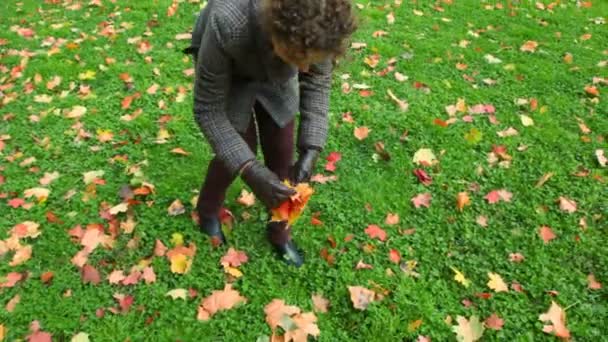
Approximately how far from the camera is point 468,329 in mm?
2332

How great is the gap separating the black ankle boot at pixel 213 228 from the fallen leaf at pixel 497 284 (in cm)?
134

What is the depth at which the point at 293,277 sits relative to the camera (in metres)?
2.56

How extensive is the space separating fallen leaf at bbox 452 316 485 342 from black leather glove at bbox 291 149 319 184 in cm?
96

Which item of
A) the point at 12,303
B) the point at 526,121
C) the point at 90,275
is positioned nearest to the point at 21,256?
the point at 12,303

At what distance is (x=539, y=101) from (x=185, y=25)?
10.1ft

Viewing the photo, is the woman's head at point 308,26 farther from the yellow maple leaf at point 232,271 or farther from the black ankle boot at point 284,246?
the yellow maple leaf at point 232,271

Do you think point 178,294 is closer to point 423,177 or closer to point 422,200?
point 422,200

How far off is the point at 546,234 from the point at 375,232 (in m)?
0.92

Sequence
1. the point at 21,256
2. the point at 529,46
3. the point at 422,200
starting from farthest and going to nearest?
the point at 529,46
the point at 422,200
the point at 21,256

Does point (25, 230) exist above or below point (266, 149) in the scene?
below

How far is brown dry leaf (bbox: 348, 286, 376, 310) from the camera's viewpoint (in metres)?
2.42

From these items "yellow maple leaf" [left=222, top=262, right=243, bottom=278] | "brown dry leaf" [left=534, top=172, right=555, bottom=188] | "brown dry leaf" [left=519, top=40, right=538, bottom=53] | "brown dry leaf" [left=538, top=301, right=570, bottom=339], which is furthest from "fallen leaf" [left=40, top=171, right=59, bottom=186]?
"brown dry leaf" [left=519, top=40, right=538, bottom=53]

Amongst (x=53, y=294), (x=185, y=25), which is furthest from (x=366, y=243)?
(x=185, y=25)

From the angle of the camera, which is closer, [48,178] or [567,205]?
[567,205]
